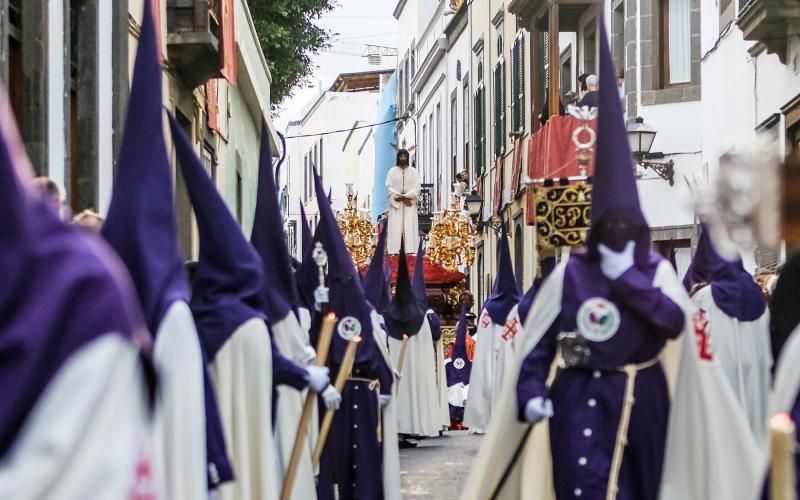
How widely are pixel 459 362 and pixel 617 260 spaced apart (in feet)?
49.2

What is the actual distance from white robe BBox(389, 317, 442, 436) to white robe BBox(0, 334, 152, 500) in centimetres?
1538

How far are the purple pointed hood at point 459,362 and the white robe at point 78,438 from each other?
18.6 m

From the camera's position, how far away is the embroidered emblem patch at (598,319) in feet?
23.0

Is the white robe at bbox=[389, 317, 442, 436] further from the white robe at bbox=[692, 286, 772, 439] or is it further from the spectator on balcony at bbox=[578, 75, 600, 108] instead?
the white robe at bbox=[692, 286, 772, 439]

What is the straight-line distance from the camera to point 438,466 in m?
15.4

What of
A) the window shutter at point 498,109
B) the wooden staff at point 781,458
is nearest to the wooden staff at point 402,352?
the wooden staff at point 781,458

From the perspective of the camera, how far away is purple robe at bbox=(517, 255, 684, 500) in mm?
6973

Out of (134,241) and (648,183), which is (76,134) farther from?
(648,183)

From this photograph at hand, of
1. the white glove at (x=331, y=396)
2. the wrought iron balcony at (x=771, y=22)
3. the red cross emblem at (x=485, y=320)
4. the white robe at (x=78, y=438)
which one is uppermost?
the wrought iron balcony at (x=771, y=22)

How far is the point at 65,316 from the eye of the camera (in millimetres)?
2818

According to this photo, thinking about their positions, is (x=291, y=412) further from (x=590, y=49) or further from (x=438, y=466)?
(x=590, y=49)

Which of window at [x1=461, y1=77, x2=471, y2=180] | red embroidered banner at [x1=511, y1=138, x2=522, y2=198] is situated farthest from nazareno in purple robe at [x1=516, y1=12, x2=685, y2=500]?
window at [x1=461, y1=77, x2=471, y2=180]

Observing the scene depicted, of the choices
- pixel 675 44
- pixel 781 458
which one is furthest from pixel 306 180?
pixel 781 458

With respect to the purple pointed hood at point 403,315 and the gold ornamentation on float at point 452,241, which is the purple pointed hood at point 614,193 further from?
the gold ornamentation on float at point 452,241
